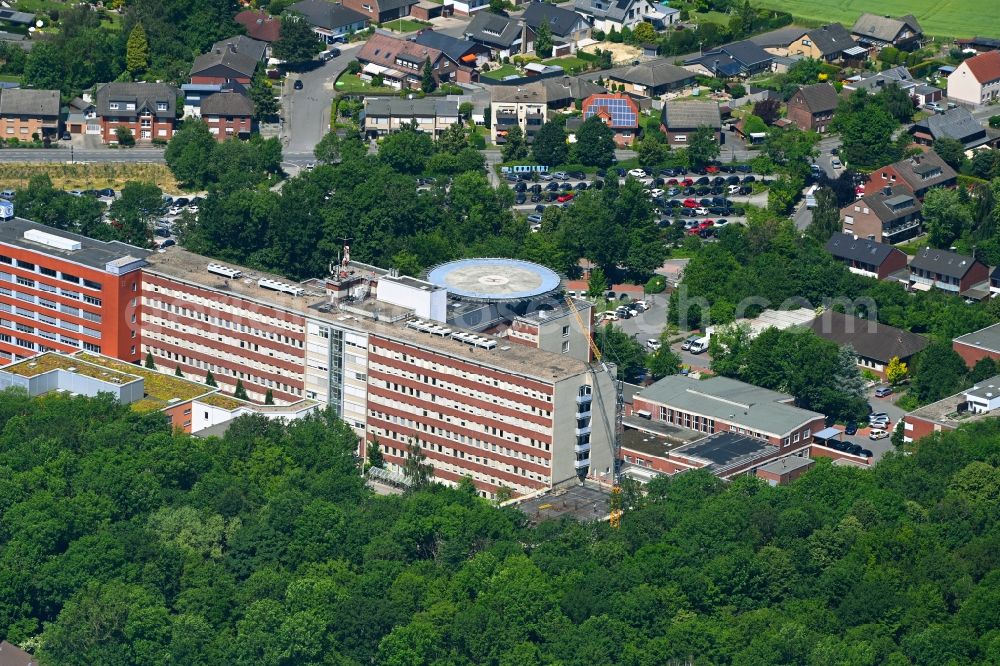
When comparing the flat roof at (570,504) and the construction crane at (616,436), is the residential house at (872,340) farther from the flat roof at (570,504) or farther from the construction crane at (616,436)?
the flat roof at (570,504)

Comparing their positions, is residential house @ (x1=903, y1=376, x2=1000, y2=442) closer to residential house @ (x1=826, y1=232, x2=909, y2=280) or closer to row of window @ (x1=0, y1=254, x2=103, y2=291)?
residential house @ (x1=826, y1=232, x2=909, y2=280)

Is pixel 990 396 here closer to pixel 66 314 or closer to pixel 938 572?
pixel 938 572

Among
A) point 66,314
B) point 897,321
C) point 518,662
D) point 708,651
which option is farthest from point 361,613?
point 897,321

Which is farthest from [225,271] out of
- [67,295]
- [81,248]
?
[67,295]

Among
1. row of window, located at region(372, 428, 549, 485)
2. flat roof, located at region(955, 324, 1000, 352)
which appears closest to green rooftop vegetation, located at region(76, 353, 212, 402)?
row of window, located at region(372, 428, 549, 485)

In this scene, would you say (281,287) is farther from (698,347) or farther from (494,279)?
(698,347)

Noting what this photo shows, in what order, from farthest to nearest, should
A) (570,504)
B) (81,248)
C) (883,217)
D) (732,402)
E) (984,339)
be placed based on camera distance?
(883,217), (984,339), (81,248), (732,402), (570,504)
